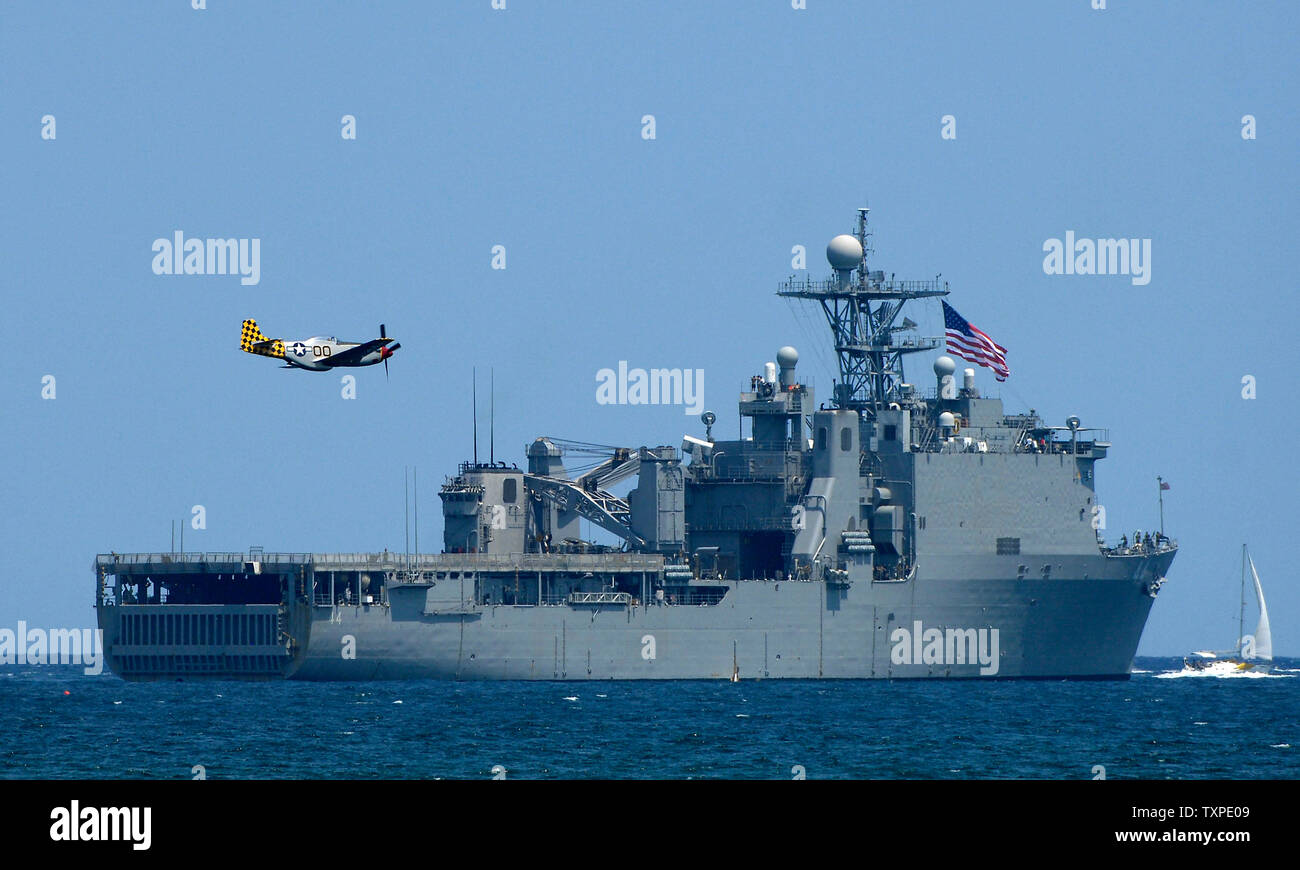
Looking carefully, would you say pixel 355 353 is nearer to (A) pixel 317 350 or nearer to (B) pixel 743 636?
(A) pixel 317 350

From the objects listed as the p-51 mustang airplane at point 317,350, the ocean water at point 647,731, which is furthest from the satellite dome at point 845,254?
the p-51 mustang airplane at point 317,350

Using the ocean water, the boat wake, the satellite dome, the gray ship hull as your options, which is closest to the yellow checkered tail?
the ocean water

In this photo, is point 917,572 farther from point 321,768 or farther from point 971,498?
point 321,768

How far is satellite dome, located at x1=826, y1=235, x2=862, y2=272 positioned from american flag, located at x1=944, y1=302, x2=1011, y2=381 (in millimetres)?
7272

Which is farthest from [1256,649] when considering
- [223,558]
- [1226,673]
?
[223,558]

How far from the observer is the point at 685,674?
75.1 meters

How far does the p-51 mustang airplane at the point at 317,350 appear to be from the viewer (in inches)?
2098

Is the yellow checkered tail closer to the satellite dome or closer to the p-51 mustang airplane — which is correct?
the p-51 mustang airplane

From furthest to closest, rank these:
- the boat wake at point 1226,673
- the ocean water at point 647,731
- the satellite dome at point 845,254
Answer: the boat wake at point 1226,673 < the satellite dome at point 845,254 < the ocean water at point 647,731

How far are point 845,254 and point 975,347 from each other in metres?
8.74

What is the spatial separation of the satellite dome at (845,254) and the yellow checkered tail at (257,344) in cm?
3349

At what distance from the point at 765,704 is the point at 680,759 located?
18116 millimetres

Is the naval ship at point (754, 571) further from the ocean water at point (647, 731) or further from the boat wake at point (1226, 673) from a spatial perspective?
the boat wake at point (1226, 673)
